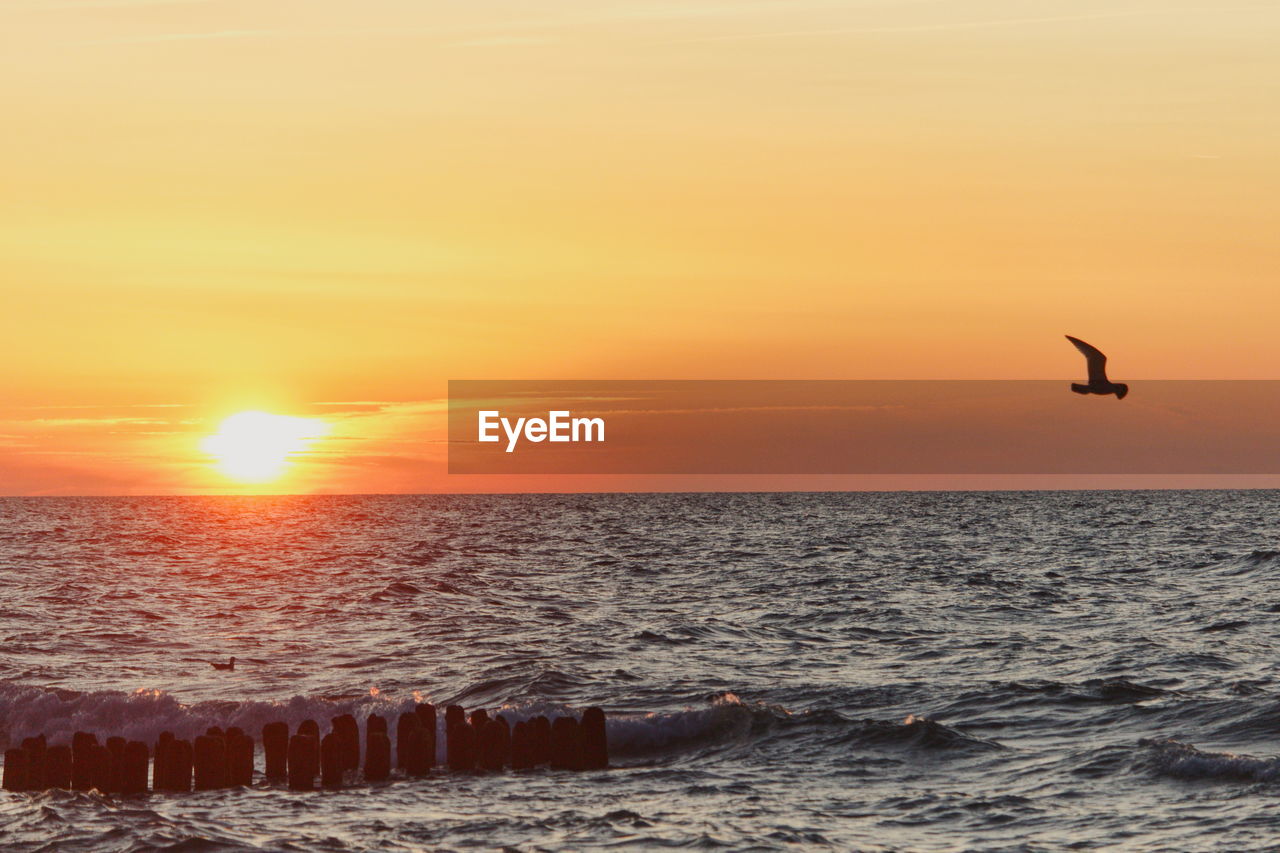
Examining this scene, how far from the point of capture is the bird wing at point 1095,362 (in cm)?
2719

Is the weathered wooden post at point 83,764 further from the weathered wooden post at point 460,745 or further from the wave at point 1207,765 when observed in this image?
the wave at point 1207,765

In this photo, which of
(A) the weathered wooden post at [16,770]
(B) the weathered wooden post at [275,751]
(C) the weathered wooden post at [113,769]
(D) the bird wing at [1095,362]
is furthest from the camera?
(D) the bird wing at [1095,362]

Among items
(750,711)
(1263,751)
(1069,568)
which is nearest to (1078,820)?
(1263,751)

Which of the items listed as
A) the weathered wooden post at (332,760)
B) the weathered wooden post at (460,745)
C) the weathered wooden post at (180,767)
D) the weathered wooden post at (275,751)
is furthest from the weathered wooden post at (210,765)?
the weathered wooden post at (460,745)

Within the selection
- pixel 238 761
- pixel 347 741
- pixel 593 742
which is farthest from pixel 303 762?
pixel 593 742

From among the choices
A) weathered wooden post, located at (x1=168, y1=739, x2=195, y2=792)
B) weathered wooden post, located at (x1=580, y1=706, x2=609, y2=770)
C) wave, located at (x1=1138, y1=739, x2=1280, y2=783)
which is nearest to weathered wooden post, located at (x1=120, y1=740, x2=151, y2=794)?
weathered wooden post, located at (x1=168, y1=739, x2=195, y2=792)

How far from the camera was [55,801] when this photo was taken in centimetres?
1922

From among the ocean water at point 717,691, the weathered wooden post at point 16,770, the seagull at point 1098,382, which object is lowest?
the ocean water at point 717,691

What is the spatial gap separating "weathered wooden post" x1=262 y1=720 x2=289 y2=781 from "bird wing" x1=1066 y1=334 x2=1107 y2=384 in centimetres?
1584

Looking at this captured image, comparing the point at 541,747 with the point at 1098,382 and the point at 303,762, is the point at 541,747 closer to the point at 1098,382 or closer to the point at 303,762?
the point at 303,762

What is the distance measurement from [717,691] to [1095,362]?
9.79 m

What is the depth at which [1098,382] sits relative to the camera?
28.2m

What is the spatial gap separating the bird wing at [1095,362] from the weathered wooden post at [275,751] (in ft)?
52.0

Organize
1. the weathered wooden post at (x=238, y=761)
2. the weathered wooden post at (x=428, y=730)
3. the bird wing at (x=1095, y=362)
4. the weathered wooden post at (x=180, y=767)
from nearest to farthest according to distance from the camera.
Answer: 1. the weathered wooden post at (x=180, y=767)
2. the weathered wooden post at (x=238, y=761)
3. the weathered wooden post at (x=428, y=730)
4. the bird wing at (x=1095, y=362)
